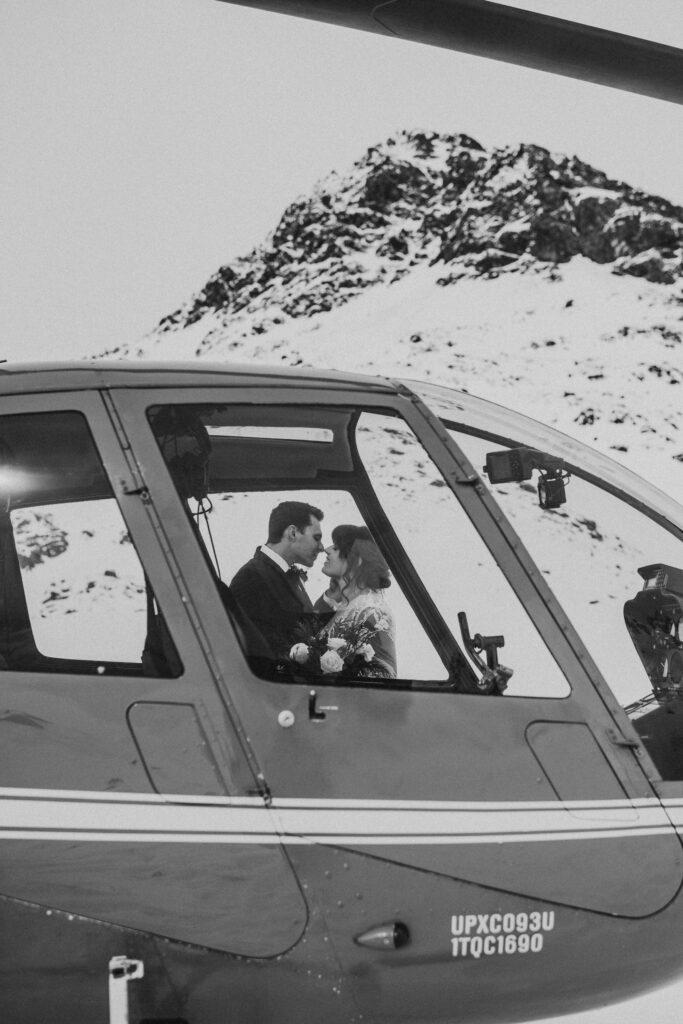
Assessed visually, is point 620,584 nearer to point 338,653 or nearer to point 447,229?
point 338,653

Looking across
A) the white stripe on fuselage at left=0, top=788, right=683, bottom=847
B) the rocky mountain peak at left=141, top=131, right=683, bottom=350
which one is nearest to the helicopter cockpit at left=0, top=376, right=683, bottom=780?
the white stripe on fuselage at left=0, top=788, right=683, bottom=847

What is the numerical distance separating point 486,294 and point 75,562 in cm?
2938

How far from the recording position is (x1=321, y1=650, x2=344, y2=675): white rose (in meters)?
2.24

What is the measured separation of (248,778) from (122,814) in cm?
25

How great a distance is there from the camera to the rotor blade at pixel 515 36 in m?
1.82

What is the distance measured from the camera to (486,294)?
3050 centimetres

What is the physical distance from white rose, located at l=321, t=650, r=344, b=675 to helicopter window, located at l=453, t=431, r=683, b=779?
0.51 m

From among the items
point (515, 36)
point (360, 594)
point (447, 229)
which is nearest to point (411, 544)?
point (360, 594)

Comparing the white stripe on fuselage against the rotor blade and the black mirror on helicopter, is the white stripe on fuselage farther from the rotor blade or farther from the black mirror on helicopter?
the rotor blade

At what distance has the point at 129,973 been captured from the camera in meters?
1.94

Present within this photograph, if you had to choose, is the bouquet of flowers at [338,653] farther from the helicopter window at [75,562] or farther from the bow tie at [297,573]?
the bow tie at [297,573]

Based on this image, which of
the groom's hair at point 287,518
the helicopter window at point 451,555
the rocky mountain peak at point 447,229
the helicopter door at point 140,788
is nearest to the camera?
the helicopter door at point 140,788

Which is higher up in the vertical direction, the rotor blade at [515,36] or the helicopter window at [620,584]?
the rotor blade at [515,36]

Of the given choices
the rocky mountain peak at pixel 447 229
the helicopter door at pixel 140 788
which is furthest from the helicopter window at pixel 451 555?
the rocky mountain peak at pixel 447 229
